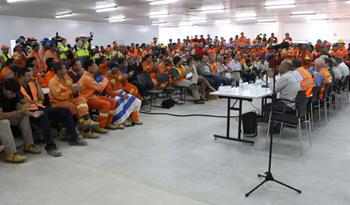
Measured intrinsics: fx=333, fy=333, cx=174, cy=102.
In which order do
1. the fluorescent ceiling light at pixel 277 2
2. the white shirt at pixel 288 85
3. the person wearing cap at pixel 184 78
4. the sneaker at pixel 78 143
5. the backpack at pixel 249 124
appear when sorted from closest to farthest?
the sneaker at pixel 78 143 → the white shirt at pixel 288 85 → the backpack at pixel 249 124 → the person wearing cap at pixel 184 78 → the fluorescent ceiling light at pixel 277 2

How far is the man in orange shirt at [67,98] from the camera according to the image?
471cm

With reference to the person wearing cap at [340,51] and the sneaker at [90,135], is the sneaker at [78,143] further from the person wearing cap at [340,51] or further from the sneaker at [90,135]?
the person wearing cap at [340,51]

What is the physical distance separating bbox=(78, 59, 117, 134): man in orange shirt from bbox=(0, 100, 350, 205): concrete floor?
0.25m

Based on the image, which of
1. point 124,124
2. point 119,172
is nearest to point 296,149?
point 119,172

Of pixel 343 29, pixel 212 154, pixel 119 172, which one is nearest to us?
pixel 119 172

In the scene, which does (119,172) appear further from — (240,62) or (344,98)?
(240,62)

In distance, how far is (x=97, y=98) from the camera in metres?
5.36

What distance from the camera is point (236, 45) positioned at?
632 inches

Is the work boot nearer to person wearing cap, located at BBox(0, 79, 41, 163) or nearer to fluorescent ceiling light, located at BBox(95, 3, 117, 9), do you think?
person wearing cap, located at BBox(0, 79, 41, 163)

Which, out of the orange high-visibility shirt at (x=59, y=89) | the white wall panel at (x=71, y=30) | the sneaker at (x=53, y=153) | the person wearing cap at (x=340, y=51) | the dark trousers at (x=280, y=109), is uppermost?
the white wall panel at (x=71, y=30)

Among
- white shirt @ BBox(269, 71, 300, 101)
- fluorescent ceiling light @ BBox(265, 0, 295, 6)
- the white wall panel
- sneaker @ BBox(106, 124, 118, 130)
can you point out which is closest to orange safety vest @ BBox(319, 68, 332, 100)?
white shirt @ BBox(269, 71, 300, 101)

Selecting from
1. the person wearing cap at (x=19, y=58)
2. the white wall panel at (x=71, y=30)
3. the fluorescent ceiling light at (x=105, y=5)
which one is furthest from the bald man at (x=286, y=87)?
the white wall panel at (x=71, y=30)

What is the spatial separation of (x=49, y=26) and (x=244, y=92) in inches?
635

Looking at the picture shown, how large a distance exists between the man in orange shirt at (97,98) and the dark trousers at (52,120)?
669 mm
